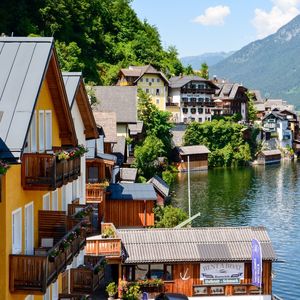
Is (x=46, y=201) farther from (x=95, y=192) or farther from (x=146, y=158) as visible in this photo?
(x=146, y=158)

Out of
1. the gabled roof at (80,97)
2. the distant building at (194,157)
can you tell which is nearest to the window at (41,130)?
the gabled roof at (80,97)

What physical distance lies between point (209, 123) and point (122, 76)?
60.7 ft

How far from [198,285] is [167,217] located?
14.9 metres

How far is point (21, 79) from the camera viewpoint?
1642 cm

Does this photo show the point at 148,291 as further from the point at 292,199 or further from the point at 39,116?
the point at 292,199

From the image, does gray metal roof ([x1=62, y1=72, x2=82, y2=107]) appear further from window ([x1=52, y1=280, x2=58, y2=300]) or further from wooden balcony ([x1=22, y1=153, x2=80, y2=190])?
wooden balcony ([x1=22, y1=153, x2=80, y2=190])

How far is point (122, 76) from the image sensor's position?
4444 inches

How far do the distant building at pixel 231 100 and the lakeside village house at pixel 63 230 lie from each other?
316 feet

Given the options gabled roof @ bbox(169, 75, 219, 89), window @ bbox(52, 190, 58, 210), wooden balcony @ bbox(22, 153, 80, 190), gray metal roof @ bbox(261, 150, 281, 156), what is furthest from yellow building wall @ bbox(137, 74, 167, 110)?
wooden balcony @ bbox(22, 153, 80, 190)

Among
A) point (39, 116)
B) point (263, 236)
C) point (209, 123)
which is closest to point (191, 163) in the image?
point (209, 123)

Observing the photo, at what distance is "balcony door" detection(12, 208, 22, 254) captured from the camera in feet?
52.0

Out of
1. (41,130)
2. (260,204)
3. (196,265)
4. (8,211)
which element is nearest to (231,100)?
(260,204)

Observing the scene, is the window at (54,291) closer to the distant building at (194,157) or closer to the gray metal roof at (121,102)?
the gray metal roof at (121,102)

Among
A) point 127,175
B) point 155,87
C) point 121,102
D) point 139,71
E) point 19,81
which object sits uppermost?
point 139,71
